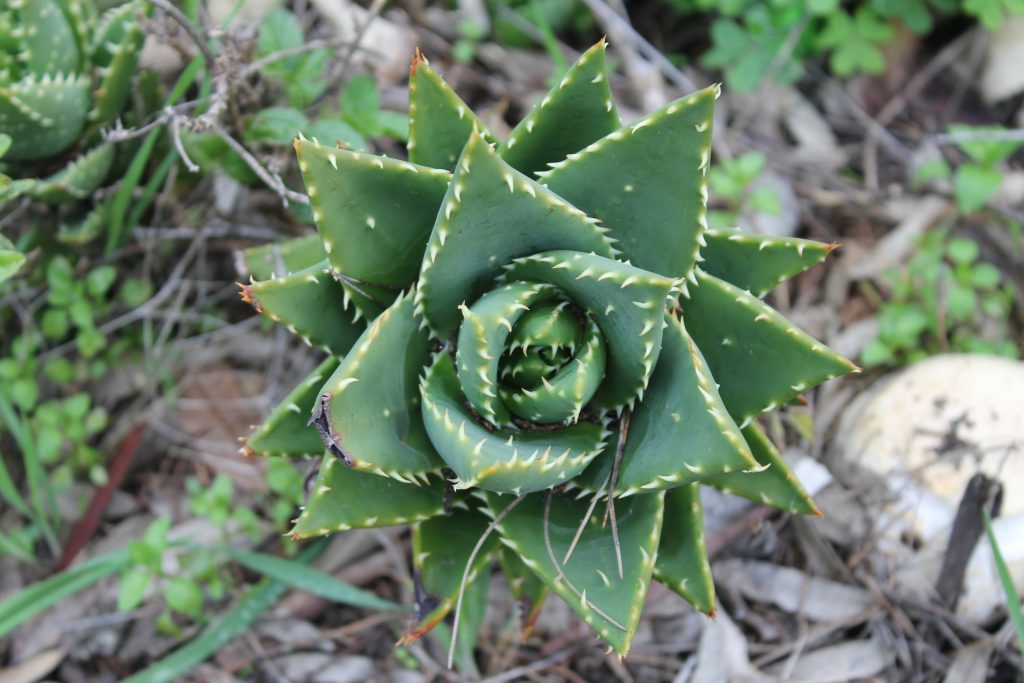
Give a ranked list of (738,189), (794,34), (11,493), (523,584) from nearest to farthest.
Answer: (523,584) → (11,493) → (738,189) → (794,34)

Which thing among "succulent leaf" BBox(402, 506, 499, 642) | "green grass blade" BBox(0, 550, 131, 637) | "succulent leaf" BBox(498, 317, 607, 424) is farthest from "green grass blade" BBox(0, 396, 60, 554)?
"succulent leaf" BBox(498, 317, 607, 424)

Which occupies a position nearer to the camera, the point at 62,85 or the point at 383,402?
the point at 383,402

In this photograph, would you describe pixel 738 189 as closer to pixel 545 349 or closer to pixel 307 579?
pixel 545 349

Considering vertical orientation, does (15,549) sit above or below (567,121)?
below

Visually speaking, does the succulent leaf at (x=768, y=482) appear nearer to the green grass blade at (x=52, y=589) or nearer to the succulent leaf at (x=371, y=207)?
the succulent leaf at (x=371, y=207)

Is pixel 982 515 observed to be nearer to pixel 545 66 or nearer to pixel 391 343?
pixel 391 343

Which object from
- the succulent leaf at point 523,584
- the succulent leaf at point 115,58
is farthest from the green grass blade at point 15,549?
the succulent leaf at point 523,584

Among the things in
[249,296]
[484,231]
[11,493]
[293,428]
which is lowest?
[11,493]

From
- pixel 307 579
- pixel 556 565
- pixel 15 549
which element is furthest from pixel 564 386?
pixel 15 549
